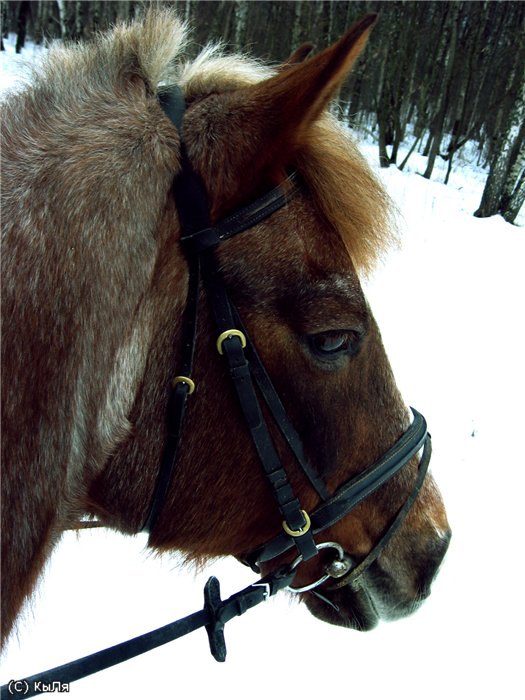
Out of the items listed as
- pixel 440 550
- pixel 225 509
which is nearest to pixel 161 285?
pixel 225 509

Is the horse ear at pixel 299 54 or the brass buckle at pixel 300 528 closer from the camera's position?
the brass buckle at pixel 300 528

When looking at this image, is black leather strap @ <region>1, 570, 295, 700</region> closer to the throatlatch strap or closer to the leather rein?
the leather rein

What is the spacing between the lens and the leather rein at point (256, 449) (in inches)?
51.6

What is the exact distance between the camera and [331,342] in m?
1.41

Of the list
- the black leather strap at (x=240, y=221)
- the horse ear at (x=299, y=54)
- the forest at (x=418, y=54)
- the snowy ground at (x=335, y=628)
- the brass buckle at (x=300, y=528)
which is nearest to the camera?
the black leather strap at (x=240, y=221)

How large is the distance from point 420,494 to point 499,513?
2641 millimetres

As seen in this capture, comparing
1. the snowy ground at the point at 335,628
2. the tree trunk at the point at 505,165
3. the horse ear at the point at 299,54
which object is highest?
the horse ear at the point at 299,54

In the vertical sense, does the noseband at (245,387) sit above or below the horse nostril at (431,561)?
above

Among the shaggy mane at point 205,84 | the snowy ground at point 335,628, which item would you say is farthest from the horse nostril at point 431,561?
the shaggy mane at point 205,84

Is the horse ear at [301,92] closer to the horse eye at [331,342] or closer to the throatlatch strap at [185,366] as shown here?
the throatlatch strap at [185,366]

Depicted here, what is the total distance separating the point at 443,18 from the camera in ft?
59.4

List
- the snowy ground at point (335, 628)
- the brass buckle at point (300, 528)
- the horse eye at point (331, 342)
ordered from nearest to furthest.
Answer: the horse eye at point (331, 342) → the brass buckle at point (300, 528) → the snowy ground at point (335, 628)

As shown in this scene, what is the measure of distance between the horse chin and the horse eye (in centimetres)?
82

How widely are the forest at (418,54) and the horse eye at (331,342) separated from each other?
10.8 meters
